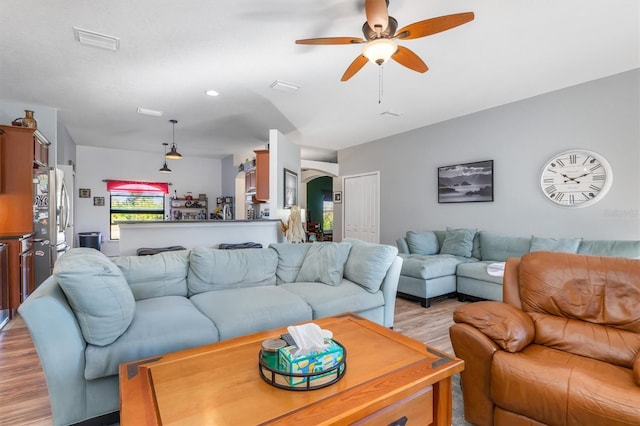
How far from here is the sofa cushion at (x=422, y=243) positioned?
4.87 meters

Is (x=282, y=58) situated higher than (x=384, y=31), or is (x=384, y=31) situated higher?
(x=282, y=58)

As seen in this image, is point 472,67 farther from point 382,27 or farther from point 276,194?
point 276,194

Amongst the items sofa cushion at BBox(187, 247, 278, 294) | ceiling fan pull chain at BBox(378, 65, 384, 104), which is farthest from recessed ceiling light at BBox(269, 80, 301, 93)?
sofa cushion at BBox(187, 247, 278, 294)

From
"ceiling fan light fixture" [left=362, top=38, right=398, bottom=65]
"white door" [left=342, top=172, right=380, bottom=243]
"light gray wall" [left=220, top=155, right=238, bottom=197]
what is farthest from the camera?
"light gray wall" [left=220, top=155, right=238, bottom=197]

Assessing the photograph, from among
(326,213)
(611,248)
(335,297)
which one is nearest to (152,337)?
(335,297)

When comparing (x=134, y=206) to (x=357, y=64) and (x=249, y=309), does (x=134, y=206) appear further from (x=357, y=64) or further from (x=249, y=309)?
(x=357, y=64)

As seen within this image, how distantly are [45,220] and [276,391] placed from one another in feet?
14.6

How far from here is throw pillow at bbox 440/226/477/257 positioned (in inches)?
183

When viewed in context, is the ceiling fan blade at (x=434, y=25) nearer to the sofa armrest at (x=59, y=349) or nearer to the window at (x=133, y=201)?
the sofa armrest at (x=59, y=349)

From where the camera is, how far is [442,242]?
5023mm

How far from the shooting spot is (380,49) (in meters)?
2.14

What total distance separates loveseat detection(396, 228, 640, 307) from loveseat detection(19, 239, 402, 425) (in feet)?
3.97

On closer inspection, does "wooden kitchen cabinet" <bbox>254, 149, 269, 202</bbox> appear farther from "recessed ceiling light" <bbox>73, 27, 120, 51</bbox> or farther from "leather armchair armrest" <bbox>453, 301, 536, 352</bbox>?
"leather armchair armrest" <bbox>453, 301, 536, 352</bbox>

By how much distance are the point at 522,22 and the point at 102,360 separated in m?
3.80
